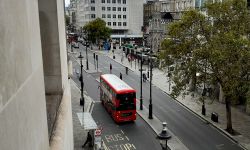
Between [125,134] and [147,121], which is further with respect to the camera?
[147,121]

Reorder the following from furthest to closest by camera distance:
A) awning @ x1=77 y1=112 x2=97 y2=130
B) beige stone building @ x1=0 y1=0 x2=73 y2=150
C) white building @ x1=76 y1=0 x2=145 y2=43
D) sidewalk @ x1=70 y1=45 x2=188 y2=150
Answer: white building @ x1=76 y1=0 x2=145 y2=43, sidewalk @ x1=70 y1=45 x2=188 y2=150, awning @ x1=77 y1=112 x2=97 y2=130, beige stone building @ x1=0 y1=0 x2=73 y2=150

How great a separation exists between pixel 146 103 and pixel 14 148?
29811mm

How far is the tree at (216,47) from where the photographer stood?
20.6m

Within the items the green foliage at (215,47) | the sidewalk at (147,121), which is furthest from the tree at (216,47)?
the sidewalk at (147,121)

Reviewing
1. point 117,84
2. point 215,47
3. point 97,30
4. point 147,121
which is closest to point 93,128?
point 117,84

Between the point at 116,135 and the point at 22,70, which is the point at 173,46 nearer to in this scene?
the point at 116,135

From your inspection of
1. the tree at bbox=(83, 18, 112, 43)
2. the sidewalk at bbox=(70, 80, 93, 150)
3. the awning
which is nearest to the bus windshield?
the sidewalk at bbox=(70, 80, 93, 150)

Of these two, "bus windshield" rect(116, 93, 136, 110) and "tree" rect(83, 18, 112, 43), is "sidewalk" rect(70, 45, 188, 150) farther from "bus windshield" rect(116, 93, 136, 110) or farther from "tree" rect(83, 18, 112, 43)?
"tree" rect(83, 18, 112, 43)

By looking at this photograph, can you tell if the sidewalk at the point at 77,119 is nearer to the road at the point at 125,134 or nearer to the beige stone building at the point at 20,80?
the road at the point at 125,134

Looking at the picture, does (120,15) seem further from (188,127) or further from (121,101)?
(188,127)

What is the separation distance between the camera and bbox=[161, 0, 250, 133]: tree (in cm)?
2061

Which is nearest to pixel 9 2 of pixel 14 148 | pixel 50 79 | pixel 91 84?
pixel 14 148

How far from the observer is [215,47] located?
21.1m

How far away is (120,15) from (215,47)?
8240cm
